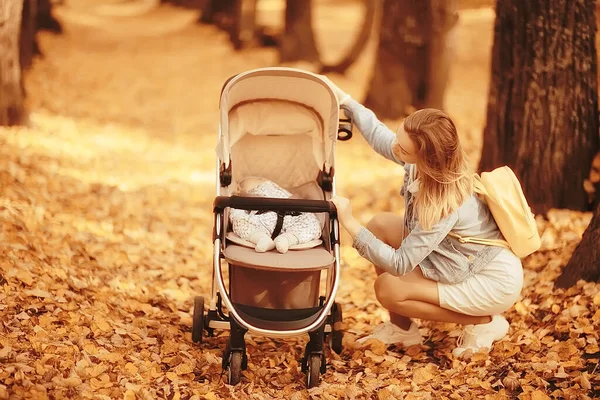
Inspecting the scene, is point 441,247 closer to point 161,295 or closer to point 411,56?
point 161,295

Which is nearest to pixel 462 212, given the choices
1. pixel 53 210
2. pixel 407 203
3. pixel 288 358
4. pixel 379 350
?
pixel 407 203

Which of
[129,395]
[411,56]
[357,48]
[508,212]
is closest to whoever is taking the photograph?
[129,395]

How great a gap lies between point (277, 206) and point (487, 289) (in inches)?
50.7

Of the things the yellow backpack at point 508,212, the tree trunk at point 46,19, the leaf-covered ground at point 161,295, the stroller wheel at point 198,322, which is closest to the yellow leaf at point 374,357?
the leaf-covered ground at point 161,295

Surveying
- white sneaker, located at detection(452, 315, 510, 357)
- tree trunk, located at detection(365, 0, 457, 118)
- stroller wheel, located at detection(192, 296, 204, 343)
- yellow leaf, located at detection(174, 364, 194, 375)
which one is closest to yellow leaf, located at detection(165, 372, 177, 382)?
yellow leaf, located at detection(174, 364, 194, 375)

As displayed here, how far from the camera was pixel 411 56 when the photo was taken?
9.69 m

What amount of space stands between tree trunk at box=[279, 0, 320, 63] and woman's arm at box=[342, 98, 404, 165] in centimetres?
987

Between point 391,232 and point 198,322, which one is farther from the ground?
point 391,232

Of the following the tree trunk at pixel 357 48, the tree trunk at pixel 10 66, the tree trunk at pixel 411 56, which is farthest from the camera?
the tree trunk at pixel 357 48

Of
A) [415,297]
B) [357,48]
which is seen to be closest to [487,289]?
[415,297]

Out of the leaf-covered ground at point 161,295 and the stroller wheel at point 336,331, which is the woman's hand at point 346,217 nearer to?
the stroller wheel at point 336,331

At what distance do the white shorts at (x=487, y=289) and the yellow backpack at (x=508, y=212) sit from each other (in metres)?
0.10

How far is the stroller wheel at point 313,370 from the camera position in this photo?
394 cm

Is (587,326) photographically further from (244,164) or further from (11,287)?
(11,287)
